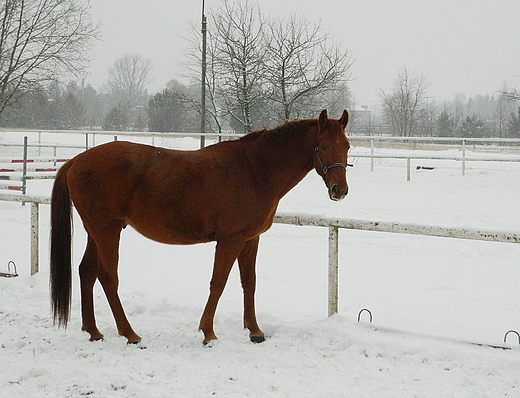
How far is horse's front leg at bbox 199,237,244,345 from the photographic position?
13.9 feet

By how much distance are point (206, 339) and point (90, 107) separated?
81021mm

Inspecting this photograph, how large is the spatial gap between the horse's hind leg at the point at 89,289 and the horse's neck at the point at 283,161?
150 centimetres

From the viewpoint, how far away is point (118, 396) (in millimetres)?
3299

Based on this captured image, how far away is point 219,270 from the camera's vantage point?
4246 mm

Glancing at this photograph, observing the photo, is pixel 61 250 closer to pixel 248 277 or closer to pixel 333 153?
pixel 248 277

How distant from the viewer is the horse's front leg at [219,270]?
13.9 feet

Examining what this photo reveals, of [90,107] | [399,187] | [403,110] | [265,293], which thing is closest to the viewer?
[265,293]

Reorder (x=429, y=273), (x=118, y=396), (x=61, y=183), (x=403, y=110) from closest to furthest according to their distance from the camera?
(x=118, y=396)
(x=61, y=183)
(x=429, y=273)
(x=403, y=110)

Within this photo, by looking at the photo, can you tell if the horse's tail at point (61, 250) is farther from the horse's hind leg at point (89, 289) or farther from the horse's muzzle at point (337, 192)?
the horse's muzzle at point (337, 192)

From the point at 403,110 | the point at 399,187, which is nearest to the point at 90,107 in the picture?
the point at 403,110

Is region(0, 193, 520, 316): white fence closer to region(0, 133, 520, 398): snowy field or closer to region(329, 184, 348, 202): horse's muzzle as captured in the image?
region(0, 133, 520, 398): snowy field

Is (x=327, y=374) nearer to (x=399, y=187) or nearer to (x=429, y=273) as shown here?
(x=429, y=273)

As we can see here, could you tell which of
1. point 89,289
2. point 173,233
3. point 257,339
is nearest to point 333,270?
Answer: point 257,339

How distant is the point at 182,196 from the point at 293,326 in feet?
4.58
